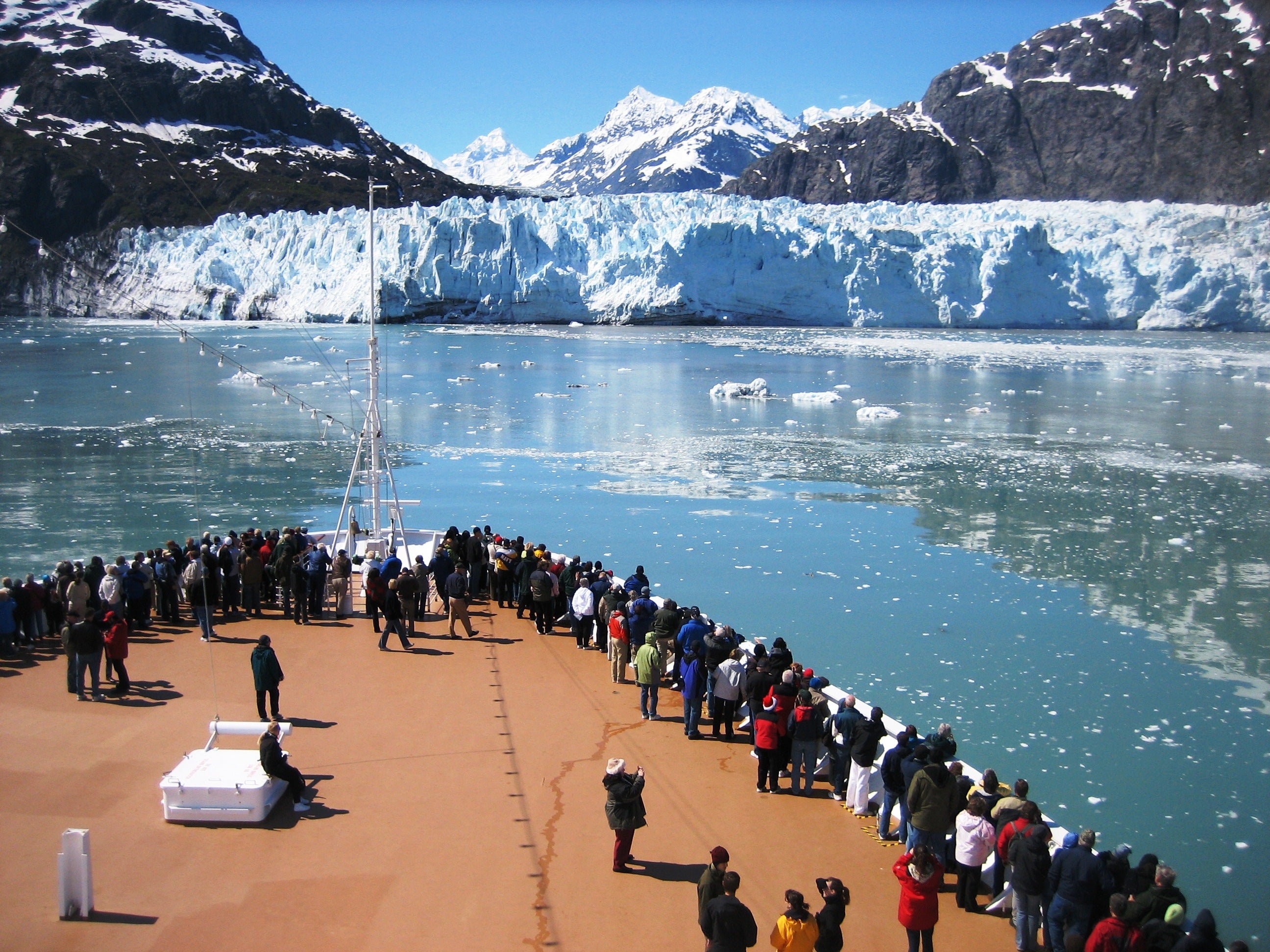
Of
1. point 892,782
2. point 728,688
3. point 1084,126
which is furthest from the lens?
point 1084,126

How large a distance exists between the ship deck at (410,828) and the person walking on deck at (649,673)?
14 cm

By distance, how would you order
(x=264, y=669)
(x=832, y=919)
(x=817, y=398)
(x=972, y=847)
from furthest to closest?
1. (x=817, y=398)
2. (x=264, y=669)
3. (x=972, y=847)
4. (x=832, y=919)

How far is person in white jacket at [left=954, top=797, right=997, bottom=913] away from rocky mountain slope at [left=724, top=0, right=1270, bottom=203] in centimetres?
9948

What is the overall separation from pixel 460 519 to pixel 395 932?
10732mm

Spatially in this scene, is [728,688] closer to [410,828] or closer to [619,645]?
[619,645]

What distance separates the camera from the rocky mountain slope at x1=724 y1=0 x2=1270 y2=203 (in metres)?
90.4

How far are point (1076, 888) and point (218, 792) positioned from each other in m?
4.39

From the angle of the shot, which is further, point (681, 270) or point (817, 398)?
point (681, 270)

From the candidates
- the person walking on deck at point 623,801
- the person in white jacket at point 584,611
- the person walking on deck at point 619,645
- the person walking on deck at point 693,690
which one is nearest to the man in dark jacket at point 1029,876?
the person walking on deck at point 623,801

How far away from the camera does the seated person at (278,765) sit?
5.21 meters

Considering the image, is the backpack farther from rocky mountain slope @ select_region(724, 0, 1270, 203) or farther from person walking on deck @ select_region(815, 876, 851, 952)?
rocky mountain slope @ select_region(724, 0, 1270, 203)

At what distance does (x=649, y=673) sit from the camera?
6.75 meters

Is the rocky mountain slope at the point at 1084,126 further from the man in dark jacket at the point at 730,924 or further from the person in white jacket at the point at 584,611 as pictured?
the man in dark jacket at the point at 730,924

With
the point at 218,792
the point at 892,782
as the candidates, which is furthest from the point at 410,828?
the point at 892,782
